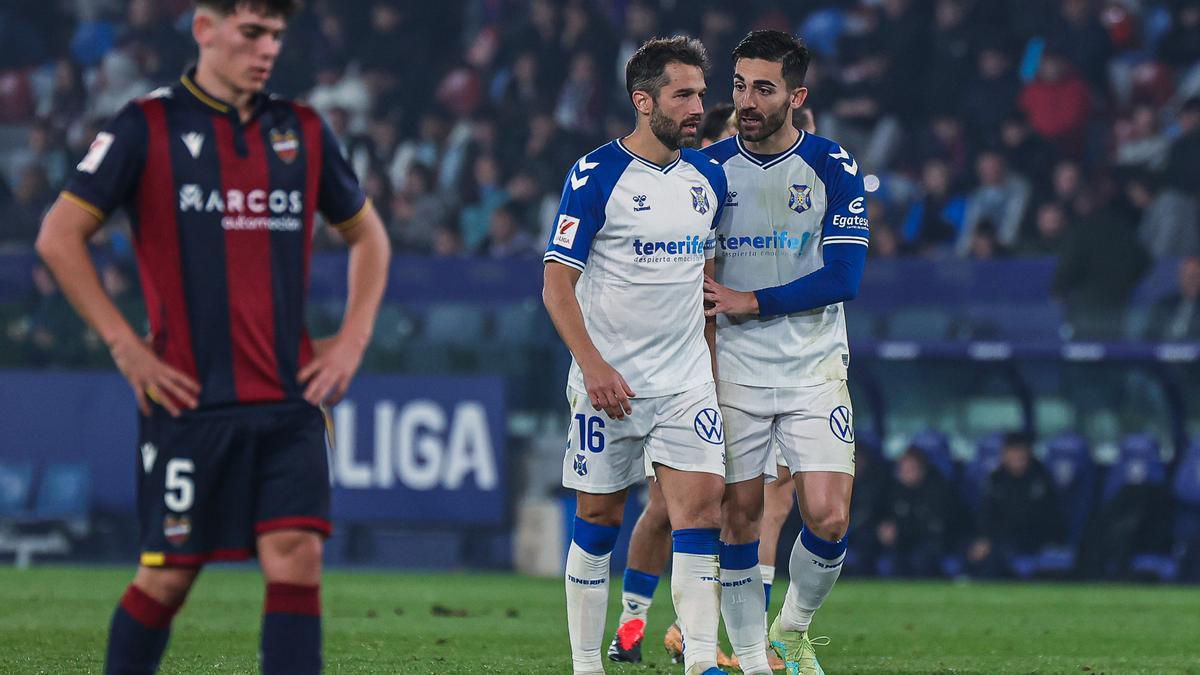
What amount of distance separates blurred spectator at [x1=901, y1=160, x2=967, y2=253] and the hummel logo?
12.2 metres

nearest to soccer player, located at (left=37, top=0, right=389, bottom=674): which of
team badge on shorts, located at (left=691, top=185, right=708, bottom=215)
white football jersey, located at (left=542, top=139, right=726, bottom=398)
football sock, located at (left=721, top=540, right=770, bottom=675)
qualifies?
white football jersey, located at (left=542, top=139, right=726, bottom=398)

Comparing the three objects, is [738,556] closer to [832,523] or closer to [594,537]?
[832,523]

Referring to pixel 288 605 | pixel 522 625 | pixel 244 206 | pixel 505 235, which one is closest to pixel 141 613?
pixel 288 605

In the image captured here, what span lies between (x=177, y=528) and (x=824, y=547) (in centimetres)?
298

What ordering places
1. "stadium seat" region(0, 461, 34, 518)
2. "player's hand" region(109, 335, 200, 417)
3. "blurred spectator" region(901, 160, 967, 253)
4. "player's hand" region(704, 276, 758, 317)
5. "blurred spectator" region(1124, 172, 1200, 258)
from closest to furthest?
"player's hand" region(109, 335, 200, 417)
"player's hand" region(704, 276, 758, 317)
"stadium seat" region(0, 461, 34, 518)
"blurred spectator" region(1124, 172, 1200, 258)
"blurred spectator" region(901, 160, 967, 253)

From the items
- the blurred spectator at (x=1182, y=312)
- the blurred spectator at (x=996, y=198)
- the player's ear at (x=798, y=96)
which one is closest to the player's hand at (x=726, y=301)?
the player's ear at (x=798, y=96)

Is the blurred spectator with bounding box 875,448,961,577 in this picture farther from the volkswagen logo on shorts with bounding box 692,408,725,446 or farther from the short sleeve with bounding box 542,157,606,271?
the short sleeve with bounding box 542,157,606,271

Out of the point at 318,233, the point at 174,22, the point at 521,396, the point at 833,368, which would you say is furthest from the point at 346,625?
the point at 174,22

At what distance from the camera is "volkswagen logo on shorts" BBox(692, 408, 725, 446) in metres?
6.29

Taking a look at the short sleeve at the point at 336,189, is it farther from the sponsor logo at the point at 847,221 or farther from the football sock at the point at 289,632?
the sponsor logo at the point at 847,221

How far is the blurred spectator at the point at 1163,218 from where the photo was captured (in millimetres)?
15930

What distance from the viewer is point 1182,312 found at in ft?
46.6

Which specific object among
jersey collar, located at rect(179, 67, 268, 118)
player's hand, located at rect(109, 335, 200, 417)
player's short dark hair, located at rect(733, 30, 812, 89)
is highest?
player's short dark hair, located at rect(733, 30, 812, 89)

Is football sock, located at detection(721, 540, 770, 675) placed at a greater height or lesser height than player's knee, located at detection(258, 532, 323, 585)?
lesser
